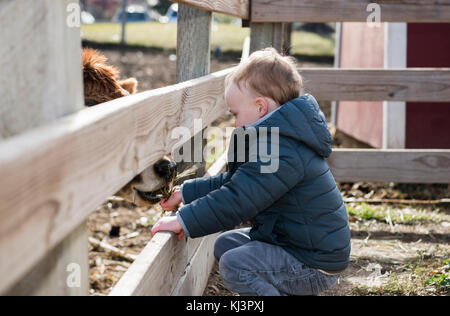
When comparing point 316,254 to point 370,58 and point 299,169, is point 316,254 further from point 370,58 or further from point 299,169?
point 370,58

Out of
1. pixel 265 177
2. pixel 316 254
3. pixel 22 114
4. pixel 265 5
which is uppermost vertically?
pixel 265 5

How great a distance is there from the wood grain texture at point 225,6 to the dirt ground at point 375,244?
1.68 m

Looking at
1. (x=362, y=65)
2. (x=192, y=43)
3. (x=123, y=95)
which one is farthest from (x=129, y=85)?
(x=362, y=65)

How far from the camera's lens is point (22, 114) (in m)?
1.27

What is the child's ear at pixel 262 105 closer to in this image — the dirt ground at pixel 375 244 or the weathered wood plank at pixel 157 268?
the weathered wood plank at pixel 157 268

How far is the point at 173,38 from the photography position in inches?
847

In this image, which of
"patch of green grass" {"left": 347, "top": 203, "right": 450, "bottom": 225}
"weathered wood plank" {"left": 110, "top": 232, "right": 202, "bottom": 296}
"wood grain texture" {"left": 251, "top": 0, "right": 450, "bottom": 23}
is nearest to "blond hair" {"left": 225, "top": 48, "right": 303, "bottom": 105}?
"weathered wood plank" {"left": 110, "top": 232, "right": 202, "bottom": 296}

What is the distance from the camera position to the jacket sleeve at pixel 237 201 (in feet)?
7.12

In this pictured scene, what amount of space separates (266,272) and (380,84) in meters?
2.87

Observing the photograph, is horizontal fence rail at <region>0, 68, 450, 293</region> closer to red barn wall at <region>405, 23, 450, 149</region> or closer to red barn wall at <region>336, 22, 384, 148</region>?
red barn wall at <region>405, 23, 450, 149</region>
